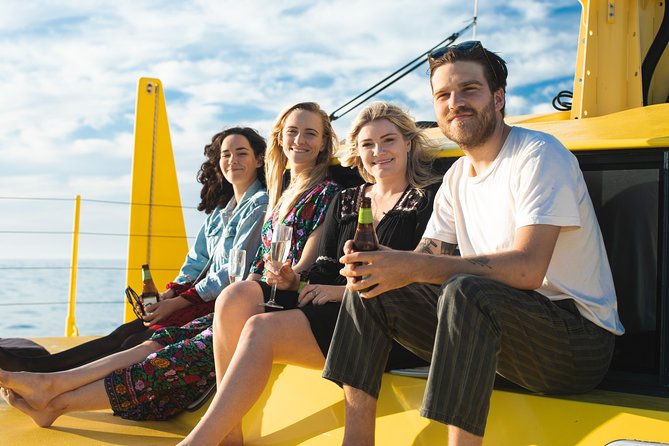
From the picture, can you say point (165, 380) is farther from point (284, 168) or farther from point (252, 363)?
point (284, 168)

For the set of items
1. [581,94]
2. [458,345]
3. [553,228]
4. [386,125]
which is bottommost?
[458,345]

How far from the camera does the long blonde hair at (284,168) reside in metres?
4.01

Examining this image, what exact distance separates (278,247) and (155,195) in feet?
12.2

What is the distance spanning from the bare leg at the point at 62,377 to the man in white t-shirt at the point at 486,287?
5.33ft

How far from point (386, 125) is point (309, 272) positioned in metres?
0.80

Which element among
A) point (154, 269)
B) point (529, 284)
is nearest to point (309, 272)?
point (529, 284)

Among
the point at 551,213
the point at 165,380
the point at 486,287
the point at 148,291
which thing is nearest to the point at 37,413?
the point at 165,380

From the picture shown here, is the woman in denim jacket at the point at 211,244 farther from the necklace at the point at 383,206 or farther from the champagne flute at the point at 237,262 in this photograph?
the necklace at the point at 383,206

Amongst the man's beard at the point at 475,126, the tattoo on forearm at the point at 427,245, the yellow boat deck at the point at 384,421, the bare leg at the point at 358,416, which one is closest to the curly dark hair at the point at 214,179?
the yellow boat deck at the point at 384,421

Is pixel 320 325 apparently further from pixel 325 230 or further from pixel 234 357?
pixel 325 230

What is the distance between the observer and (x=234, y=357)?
294 cm

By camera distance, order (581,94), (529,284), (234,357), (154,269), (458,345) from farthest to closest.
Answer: (154,269), (581,94), (234,357), (529,284), (458,345)

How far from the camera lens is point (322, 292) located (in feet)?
10.9

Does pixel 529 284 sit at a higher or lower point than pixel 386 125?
lower
